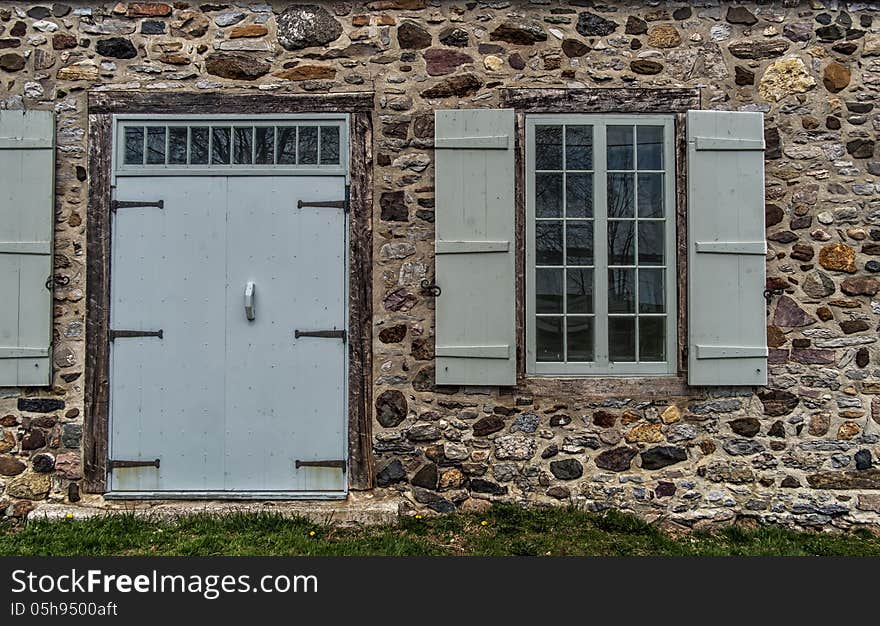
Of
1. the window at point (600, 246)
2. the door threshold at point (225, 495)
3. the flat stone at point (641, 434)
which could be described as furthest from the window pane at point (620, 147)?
the door threshold at point (225, 495)

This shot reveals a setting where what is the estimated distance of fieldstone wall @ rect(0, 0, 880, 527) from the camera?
14.6ft

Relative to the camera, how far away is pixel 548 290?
4.53 m

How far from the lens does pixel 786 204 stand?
4.51m

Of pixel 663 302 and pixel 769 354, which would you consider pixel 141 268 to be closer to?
pixel 663 302

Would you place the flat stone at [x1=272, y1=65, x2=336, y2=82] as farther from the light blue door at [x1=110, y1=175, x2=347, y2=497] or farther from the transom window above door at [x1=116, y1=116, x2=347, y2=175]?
the light blue door at [x1=110, y1=175, x2=347, y2=497]

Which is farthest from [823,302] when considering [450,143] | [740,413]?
[450,143]

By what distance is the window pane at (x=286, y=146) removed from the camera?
14.8 ft

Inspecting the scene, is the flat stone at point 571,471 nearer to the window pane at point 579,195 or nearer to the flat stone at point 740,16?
the window pane at point 579,195

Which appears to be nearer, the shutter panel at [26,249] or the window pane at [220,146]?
the shutter panel at [26,249]

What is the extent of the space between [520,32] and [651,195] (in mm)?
1331

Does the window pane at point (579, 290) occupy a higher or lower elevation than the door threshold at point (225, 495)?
higher

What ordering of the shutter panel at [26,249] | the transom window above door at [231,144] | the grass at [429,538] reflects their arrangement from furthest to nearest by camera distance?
the transom window above door at [231,144]
the shutter panel at [26,249]
the grass at [429,538]

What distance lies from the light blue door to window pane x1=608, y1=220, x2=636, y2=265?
1702 mm

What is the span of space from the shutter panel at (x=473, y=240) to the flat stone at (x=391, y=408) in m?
0.29
